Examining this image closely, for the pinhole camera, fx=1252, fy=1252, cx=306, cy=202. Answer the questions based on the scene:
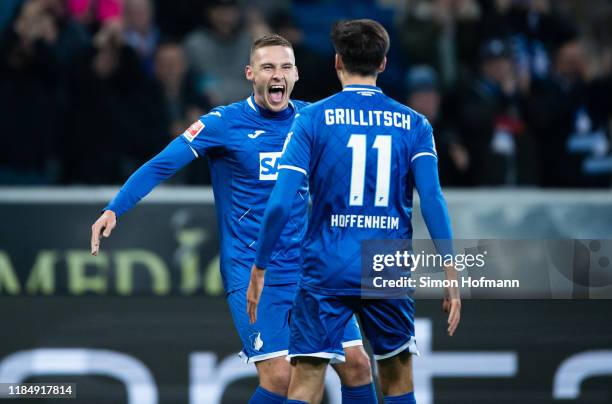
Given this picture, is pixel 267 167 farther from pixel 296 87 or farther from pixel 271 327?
pixel 296 87

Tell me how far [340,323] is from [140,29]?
5570 millimetres

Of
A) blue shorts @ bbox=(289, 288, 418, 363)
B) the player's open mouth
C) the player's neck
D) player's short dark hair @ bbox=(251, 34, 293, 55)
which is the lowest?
blue shorts @ bbox=(289, 288, 418, 363)

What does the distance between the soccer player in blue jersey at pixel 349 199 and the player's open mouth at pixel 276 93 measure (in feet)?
2.43

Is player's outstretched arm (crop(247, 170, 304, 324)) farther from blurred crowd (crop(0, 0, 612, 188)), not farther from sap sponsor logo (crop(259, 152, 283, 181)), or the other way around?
blurred crowd (crop(0, 0, 612, 188))

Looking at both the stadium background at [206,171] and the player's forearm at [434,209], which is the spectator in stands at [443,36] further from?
the player's forearm at [434,209]

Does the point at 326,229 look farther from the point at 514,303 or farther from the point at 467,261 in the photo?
the point at 514,303

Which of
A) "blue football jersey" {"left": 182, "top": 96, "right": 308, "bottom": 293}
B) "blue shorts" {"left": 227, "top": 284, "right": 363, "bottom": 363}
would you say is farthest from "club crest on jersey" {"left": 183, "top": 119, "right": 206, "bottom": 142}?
"blue shorts" {"left": 227, "top": 284, "right": 363, "bottom": 363}

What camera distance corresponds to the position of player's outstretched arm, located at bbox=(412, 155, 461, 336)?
549 cm

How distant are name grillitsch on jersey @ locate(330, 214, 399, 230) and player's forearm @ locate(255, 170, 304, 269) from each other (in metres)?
0.26

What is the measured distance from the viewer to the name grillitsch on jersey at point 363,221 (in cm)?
554

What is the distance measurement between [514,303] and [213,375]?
6.43 feet

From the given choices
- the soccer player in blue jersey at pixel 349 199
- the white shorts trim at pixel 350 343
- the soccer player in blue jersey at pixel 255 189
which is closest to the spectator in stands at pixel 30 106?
the soccer player in blue jersey at pixel 255 189

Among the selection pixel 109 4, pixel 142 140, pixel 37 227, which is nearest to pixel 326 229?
pixel 37 227

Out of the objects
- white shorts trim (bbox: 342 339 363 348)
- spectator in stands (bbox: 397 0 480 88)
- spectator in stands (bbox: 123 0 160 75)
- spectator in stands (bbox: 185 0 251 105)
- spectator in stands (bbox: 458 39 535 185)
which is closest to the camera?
white shorts trim (bbox: 342 339 363 348)
